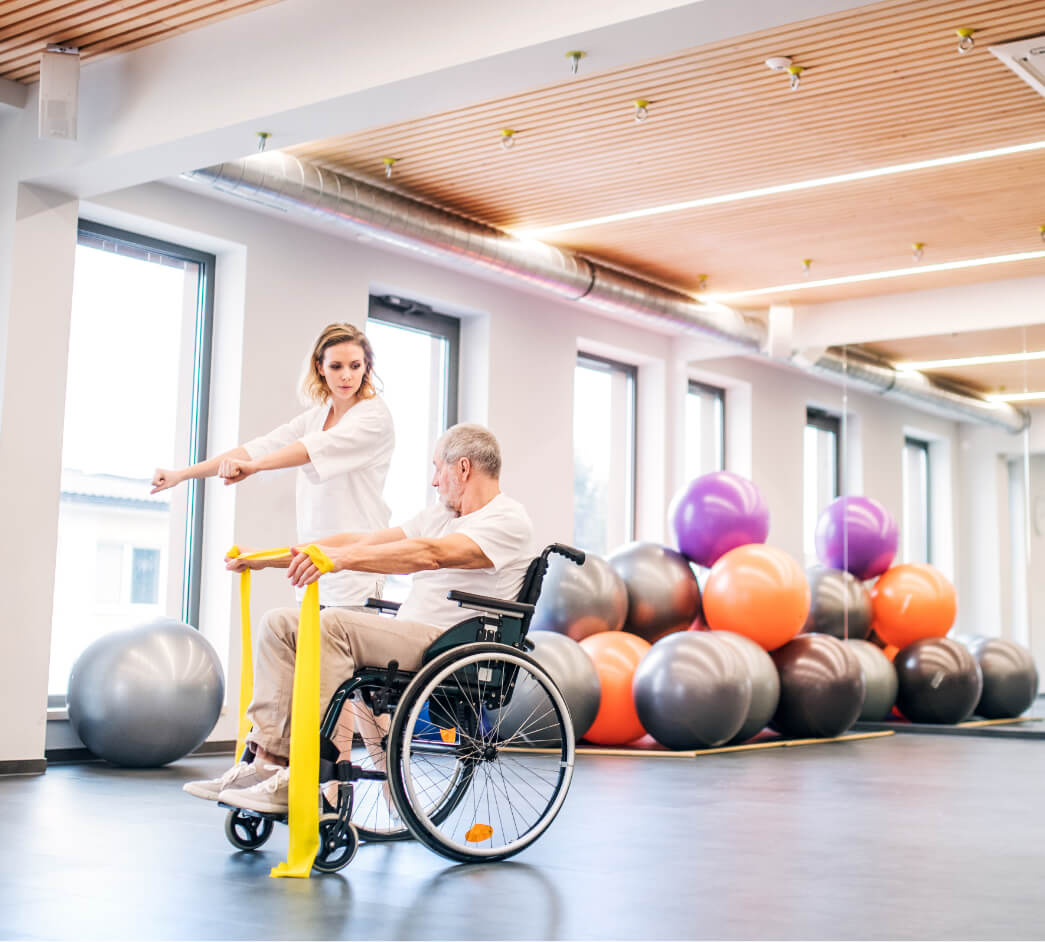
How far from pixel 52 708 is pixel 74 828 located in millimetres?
2297

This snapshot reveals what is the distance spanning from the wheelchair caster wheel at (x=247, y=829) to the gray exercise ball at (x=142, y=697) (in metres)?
1.92

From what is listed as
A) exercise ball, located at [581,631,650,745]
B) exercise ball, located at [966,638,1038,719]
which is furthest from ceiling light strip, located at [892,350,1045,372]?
exercise ball, located at [581,631,650,745]

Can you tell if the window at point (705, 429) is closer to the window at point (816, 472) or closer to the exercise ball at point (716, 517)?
the window at point (816, 472)

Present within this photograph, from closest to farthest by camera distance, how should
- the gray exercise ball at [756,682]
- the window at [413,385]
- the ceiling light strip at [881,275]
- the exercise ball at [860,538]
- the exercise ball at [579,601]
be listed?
the gray exercise ball at [756,682]
the exercise ball at [579,601]
the ceiling light strip at [881,275]
the window at [413,385]
the exercise ball at [860,538]

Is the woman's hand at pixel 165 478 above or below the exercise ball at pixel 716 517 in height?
below

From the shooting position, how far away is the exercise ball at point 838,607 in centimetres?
771

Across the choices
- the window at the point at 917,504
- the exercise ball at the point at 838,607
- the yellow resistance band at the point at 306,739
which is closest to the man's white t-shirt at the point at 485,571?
the yellow resistance band at the point at 306,739

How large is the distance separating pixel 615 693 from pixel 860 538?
2729 millimetres

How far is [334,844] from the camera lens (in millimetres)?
2771

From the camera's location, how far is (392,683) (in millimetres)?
2852

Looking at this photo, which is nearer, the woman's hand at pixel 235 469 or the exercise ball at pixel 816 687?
the woman's hand at pixel 235 469

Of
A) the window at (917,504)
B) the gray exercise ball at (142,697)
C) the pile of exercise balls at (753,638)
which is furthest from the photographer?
the window at (917,504)

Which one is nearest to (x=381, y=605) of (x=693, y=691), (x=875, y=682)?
(x=693, y=691)

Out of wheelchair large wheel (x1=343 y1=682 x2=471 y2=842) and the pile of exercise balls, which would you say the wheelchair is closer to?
wheelchair large wheel (x1=343 y1=682 x2=471 y2=842)
